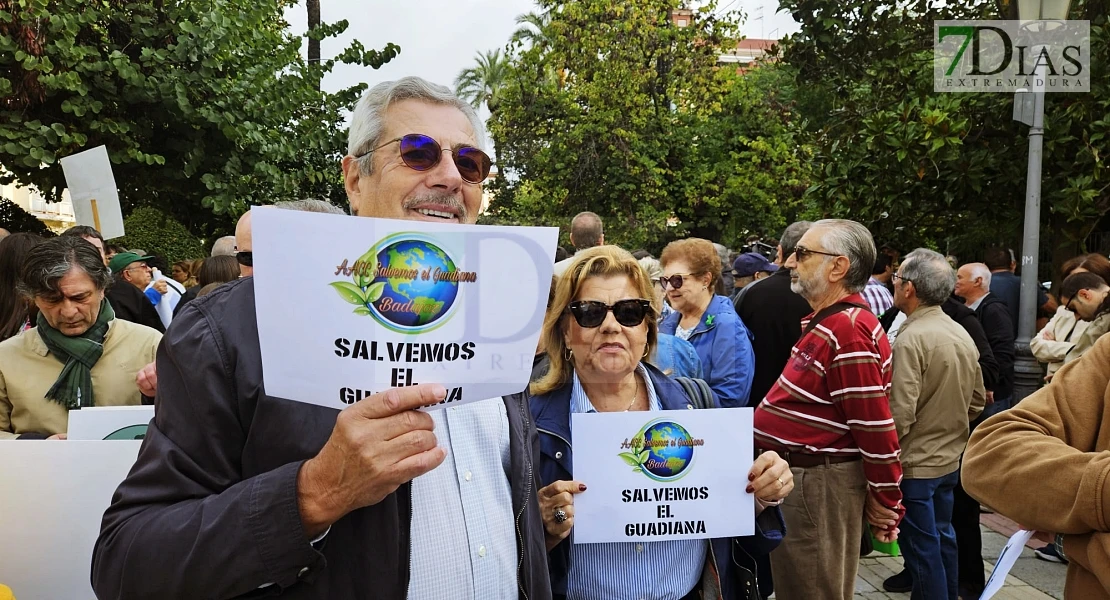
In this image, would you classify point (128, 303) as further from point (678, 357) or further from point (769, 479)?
point (769, 479)

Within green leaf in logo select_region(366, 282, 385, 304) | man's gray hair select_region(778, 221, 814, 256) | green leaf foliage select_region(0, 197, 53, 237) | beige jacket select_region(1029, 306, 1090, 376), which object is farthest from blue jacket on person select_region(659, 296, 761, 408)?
green leaf foliage select_region(0, 197, 53, 237)

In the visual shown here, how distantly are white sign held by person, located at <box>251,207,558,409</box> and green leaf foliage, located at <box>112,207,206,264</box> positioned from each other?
30.9 feet

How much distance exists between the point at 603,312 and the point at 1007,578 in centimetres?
458

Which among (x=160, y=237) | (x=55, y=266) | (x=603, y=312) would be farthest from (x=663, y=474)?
(x=160, y=237)

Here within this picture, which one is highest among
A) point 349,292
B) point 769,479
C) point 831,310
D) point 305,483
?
point 349,292

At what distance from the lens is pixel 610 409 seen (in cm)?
269

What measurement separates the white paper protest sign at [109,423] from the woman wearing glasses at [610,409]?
1412mm

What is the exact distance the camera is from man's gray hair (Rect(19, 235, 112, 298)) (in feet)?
10.8

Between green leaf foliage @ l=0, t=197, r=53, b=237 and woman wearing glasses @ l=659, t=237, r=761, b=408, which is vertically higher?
green leaf foliage @ l=0, t=197, r=53, b=237

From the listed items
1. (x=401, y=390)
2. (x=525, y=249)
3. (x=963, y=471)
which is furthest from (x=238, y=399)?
(x=963, y=471)

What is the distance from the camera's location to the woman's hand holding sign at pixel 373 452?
4.05 ft

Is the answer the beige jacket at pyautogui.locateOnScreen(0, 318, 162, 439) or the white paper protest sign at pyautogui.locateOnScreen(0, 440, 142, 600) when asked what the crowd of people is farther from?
the white paper protest sign at pyautogui.locateOnScreen(0, 440, 142, 600)

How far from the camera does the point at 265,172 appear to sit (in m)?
8.79

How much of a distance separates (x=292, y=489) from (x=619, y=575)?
1361mm
